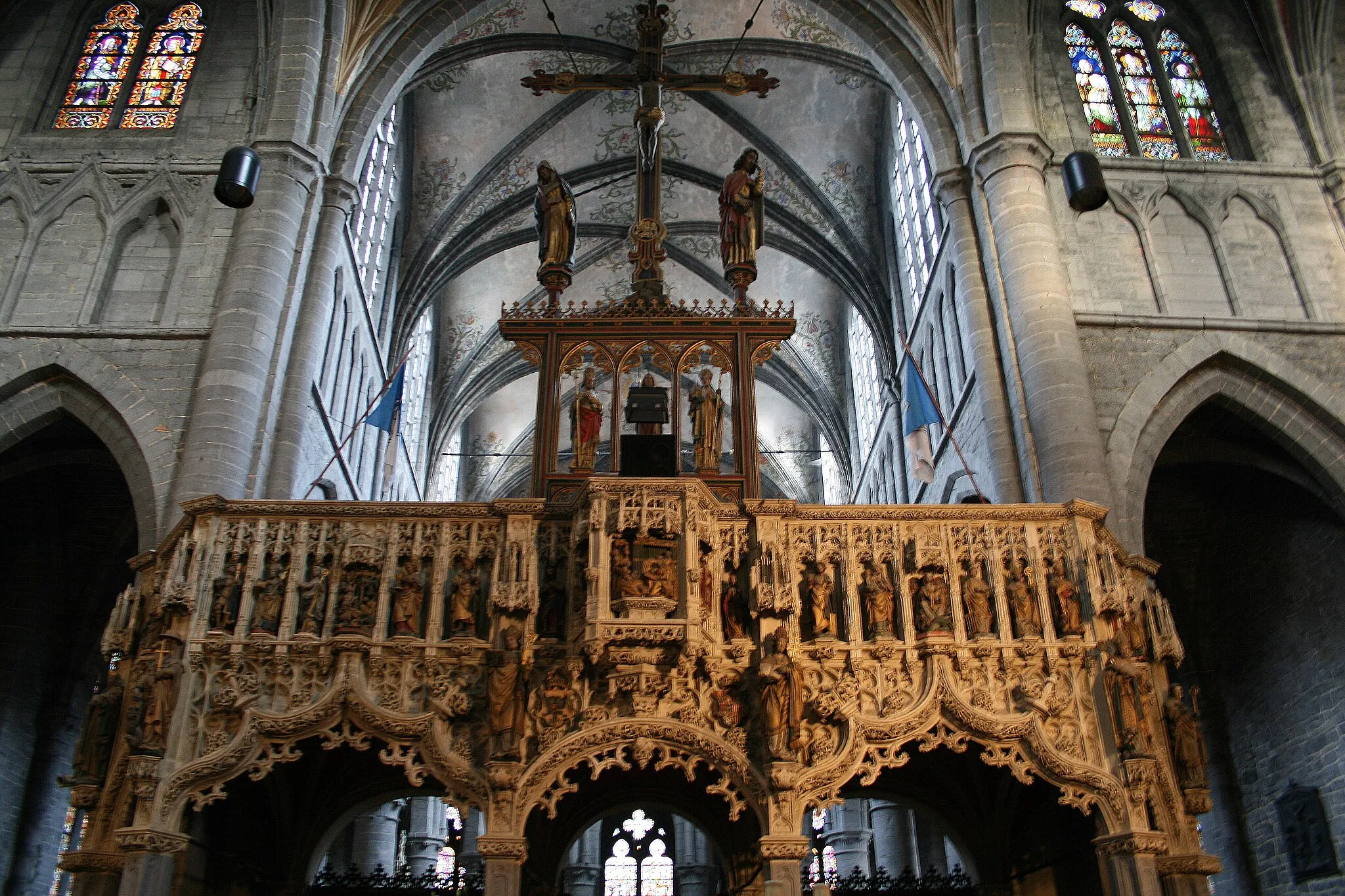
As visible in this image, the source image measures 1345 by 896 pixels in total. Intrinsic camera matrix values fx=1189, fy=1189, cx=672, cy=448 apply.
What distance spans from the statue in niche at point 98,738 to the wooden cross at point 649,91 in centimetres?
626

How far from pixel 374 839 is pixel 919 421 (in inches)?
512

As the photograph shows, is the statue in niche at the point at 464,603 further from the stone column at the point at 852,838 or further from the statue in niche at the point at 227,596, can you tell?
the stone column at the point at 852,838

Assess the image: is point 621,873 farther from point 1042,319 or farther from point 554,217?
point 554,217

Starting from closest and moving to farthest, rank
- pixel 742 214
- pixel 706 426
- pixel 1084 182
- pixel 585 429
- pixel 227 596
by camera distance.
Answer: pixel 227 596, pixel 706 426, pixel 585 429, pixel 742 214, pixel 1084 182

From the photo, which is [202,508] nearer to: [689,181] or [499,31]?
[499,31]

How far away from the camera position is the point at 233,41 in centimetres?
1748

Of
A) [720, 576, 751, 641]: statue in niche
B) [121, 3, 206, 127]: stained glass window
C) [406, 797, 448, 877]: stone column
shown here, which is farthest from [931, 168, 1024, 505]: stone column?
[406, 797, 448, 877]: stone column

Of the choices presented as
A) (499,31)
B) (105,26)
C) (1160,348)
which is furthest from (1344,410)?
(105,26)

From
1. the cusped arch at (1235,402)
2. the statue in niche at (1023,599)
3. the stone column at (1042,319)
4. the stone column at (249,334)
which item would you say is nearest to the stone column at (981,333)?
the stone column at (1042,319)

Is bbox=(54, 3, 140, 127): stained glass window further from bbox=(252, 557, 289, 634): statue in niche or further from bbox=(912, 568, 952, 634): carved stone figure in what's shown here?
bbox=(912, 568, 952, 634): carved stone figure

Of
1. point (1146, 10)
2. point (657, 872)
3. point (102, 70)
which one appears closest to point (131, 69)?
point (102, 70)

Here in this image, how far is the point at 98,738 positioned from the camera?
988 cm

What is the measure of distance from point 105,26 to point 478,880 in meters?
13.6

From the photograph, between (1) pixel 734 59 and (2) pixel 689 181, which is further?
(2) pixel 689 181
